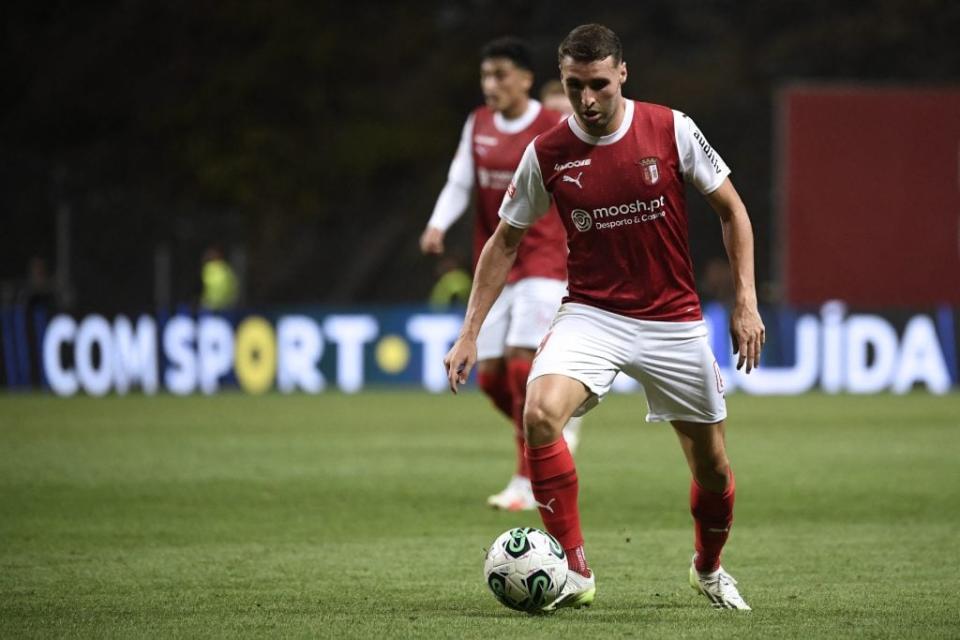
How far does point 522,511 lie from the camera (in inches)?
374

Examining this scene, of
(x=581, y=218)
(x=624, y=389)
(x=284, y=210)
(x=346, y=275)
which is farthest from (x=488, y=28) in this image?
(x=581, y=218)

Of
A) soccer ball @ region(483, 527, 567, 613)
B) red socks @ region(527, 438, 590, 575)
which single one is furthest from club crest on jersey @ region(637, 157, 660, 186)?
soccer ball @ region(483, 527, 567, 613)

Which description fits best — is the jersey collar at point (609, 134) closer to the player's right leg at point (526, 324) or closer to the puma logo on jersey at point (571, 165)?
the puma logo on jersey at point (571, 165)

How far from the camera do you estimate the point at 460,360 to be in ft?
21.1

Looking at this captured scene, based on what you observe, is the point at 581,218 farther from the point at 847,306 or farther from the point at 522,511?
the point at 847,306

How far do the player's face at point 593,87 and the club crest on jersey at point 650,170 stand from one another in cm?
20

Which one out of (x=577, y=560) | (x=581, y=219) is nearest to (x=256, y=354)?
(x=581, y=219)

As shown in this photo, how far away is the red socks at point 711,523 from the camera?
6.40 meters

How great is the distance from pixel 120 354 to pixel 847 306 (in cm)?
915

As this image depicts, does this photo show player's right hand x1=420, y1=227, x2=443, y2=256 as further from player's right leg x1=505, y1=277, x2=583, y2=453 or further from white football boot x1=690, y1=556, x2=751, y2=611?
white football boot x1=690, y1=556, x2=751, y2=611

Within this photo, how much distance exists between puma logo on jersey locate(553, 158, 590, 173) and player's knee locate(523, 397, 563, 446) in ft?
2.78

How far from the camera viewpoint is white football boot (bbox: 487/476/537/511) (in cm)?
957

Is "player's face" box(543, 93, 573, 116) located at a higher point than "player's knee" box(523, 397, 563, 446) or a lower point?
higher

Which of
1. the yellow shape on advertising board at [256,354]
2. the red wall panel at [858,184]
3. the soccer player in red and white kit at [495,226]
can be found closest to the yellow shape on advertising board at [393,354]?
the yellow shape on advertising board at [256,354]
